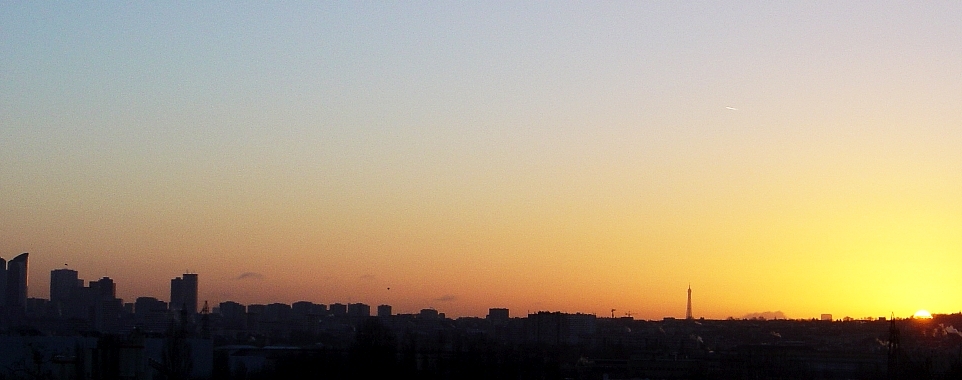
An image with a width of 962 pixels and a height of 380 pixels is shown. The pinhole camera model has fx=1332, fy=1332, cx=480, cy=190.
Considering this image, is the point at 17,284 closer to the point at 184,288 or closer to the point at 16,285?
the point at 16,285

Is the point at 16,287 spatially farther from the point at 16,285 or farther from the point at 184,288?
the point at 184,288

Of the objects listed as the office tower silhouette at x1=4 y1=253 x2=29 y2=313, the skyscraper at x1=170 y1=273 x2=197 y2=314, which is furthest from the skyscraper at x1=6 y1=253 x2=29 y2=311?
the skyscraper at x1=170 y1=273 x2=197 y2=314

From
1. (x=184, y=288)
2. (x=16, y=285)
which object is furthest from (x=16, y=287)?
(x=184, y=288)

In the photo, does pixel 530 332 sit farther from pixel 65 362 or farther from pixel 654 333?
pixel 65 362

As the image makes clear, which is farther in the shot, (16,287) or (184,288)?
(184,288)

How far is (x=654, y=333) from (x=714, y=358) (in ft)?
247

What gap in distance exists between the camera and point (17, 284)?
13512cm

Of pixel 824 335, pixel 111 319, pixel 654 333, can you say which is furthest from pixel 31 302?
pixel 824 335

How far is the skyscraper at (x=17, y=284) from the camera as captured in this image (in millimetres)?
130500

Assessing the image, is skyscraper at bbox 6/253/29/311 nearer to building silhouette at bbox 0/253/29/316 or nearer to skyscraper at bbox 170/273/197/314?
building silhouette at bbox 0/253/29/316

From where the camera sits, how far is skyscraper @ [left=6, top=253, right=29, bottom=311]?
428 ft

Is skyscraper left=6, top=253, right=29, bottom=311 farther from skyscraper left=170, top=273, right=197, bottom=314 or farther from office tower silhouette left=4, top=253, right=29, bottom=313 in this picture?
skyscraper left=170, top=273, right=197, bottom=314

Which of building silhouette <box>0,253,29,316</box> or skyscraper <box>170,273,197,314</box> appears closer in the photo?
building silhouette <box>0,253,29,316</box>

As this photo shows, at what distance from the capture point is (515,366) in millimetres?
72000
